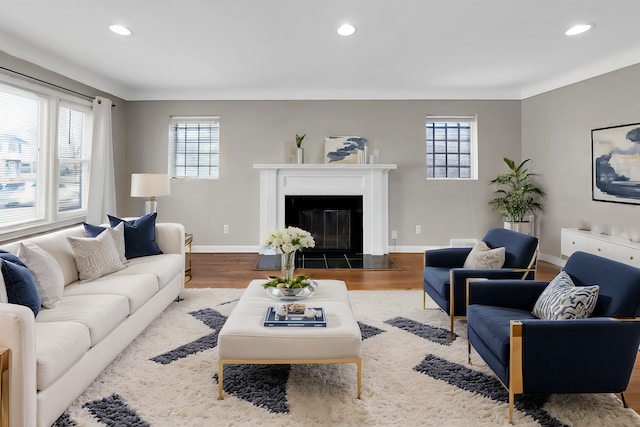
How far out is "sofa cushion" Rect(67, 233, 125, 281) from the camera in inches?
121

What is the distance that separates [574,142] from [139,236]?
17.3ft

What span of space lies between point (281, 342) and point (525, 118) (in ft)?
18.7

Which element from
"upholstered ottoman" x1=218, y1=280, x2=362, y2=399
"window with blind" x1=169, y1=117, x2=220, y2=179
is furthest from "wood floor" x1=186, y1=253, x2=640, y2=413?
"upholstered ottoman" x1=218, y1=280, x2=362, y2=399

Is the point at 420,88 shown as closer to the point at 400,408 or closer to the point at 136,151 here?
the point at 136,151

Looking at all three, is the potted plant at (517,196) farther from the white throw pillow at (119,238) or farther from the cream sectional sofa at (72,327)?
the white throw pillow at (119,238)

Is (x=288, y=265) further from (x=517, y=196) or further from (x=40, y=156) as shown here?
(x=517, y=196)

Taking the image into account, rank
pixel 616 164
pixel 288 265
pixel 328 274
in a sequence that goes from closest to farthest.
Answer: pixel 288 265 → pixel 616 164 → pixel 328 274

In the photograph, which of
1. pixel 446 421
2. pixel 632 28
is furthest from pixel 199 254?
pixel 632 28

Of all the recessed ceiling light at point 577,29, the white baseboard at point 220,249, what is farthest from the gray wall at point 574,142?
the white baseboard at point 220,249

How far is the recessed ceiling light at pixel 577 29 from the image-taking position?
362cm

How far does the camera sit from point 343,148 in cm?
631

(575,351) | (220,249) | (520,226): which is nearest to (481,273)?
(575,351)

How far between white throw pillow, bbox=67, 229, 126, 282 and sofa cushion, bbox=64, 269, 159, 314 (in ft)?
0.21

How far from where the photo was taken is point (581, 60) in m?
4.67
